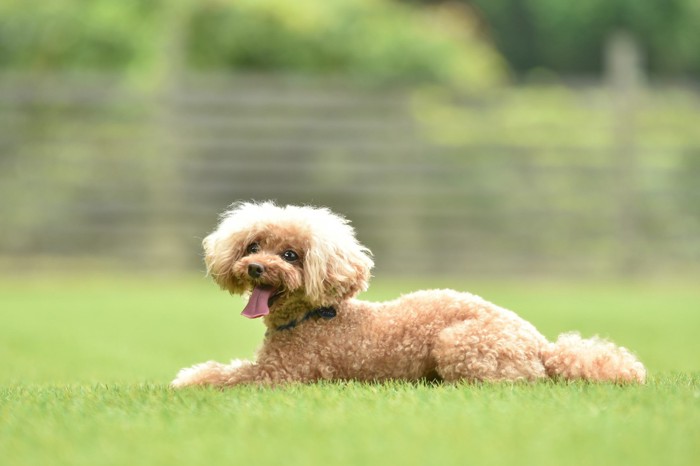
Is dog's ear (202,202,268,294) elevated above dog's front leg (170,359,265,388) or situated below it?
above

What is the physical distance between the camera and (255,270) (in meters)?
3.58

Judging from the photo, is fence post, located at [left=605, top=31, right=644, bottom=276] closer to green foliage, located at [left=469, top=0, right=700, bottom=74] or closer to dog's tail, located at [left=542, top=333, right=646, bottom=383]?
dog's tail, located at [left=542, top=333, right=646, bottom=383]

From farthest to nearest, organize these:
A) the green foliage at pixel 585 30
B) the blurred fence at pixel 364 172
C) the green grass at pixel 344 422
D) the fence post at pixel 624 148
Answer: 1. the green foliage at pixel 585 30
2. the fence post at pixel 624 148
3. the blurred fence at pixel 364 172
4. the green grass at pixel 344 422

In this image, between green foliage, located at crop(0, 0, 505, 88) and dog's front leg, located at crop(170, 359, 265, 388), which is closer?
dog's front leg, located at crop(170, 359, 265, 388)

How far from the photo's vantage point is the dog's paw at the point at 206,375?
12.0 feet

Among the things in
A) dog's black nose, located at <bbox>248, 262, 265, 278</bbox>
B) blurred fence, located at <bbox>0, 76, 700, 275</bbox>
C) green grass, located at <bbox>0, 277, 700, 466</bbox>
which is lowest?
green grass, located at <bbox>0, 277, 700, 466</bbox>

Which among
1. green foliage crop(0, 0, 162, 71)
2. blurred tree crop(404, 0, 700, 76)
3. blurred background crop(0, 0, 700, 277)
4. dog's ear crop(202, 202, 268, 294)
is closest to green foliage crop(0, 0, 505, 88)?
green foliage crop(0, 0, 162, 71)

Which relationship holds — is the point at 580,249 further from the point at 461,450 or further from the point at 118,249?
the point at 461,450

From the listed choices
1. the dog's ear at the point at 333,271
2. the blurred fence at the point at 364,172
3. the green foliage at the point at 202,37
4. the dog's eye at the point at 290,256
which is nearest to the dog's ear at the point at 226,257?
the dog's eye at the point at 290,256

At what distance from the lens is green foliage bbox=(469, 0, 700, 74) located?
21.5m

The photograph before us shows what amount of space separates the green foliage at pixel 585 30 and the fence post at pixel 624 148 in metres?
9.61

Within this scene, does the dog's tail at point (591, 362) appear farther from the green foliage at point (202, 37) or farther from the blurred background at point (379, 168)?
the green foliage at point (202, 37)

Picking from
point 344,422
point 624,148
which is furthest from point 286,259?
point 624,148

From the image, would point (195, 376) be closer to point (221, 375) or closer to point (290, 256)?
point (221, 375)
